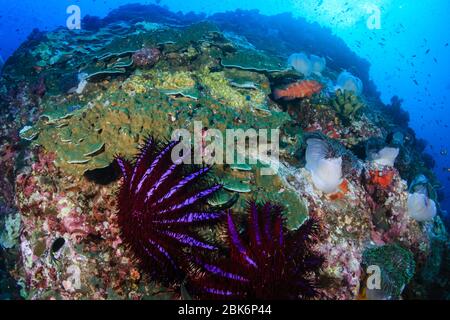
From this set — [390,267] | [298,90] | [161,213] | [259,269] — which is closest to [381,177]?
[390,267]

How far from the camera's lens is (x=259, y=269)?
2734mm

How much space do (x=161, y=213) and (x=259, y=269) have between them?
3.36 ft

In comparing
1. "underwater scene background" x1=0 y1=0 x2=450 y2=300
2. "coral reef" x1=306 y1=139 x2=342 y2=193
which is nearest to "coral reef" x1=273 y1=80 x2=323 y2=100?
"underwater scene background" x1=0 y1=0 x2=450 y2=300

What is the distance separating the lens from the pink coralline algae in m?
5.89

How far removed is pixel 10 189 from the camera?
5035 millimetres

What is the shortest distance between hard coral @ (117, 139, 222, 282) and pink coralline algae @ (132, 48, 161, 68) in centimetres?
327

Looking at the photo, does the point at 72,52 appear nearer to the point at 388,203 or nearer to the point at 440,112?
the point at 388,203

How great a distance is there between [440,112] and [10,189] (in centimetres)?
12134

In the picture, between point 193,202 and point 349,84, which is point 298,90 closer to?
point 349,84

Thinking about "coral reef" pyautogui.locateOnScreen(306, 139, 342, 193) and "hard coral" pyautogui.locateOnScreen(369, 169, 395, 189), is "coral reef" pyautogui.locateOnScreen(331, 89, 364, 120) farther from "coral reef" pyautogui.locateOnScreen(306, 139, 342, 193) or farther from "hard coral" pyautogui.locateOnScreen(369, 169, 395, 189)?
"coral reef" pyautogui.locateOnScreen(306, 139, 342, 193)

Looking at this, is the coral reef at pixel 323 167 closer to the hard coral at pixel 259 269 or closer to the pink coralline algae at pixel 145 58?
the hard coral at pixel 259 269

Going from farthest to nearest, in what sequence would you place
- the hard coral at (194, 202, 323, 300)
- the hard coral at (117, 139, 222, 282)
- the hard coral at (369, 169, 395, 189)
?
1. the hard coral at (369, 169, 395, 189)
2. the hard coral at (117, 139, 222, 282)
3. the hard coral at (194, 202, 323, 300)
